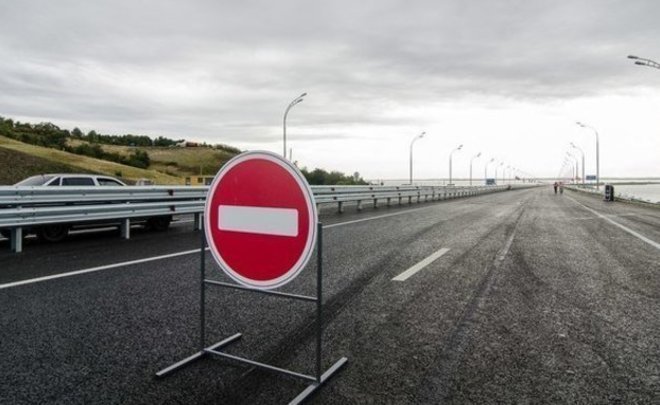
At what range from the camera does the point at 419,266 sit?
680 cm

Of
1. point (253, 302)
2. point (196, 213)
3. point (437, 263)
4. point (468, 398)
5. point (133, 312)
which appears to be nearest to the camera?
point (468, 398)

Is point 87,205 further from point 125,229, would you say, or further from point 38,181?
point 38,181

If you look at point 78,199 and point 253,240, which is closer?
point 253,240

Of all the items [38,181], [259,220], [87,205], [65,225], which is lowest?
[65,225]

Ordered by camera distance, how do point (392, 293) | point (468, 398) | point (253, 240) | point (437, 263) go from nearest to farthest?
point (468, 398)
point (253, 240)
point (392, 293)
point (437, 263)

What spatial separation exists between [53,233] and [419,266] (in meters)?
7.53

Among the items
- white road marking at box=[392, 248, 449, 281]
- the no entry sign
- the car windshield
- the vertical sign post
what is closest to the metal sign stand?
the vertical sign post

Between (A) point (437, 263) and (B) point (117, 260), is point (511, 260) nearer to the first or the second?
(A) point (437, 263)

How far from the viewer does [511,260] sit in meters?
7.43

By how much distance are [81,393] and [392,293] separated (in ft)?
10.8

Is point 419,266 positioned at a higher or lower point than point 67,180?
lower

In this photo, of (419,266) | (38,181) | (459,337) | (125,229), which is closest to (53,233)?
(125,229)

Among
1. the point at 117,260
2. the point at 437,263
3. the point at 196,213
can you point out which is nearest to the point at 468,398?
the point at 437,263

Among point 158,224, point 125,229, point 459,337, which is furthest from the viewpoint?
point 158,224
